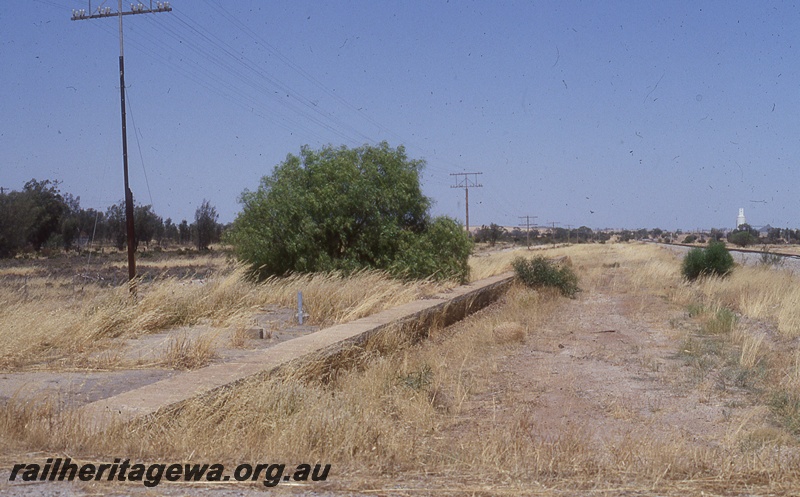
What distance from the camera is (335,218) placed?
19703 millimetres

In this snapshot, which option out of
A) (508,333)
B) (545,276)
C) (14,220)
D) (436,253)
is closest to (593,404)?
(508,333)

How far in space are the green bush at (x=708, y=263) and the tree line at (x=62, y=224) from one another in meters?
32.4

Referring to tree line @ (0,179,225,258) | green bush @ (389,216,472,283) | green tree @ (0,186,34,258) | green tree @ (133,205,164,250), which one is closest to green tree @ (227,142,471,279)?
green bush @ (389,216,472,283)

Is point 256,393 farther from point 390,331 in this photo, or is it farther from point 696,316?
point 696,316

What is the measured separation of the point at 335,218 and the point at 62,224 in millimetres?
57906

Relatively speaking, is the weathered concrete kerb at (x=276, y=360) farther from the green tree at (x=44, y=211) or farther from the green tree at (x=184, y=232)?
the green tree at (x=184, y=232)

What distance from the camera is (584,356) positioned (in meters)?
12.5

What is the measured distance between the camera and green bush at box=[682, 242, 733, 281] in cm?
2917

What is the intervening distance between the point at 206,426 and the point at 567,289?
20.8m

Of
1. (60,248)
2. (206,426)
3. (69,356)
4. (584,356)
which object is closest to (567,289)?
(584,356)

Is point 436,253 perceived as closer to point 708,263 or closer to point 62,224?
point 708,263

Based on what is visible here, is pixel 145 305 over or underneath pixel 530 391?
over

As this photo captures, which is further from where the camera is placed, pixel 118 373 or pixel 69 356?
pixel 69 356

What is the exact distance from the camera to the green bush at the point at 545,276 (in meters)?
25.7
